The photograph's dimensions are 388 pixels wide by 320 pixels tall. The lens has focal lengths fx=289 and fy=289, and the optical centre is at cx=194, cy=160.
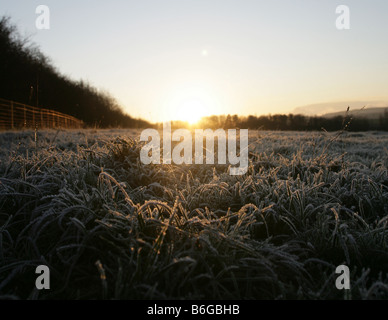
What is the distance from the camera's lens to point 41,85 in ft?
96.7

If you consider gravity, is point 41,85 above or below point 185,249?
above

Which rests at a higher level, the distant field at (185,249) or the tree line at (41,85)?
the tree line at (41,85)

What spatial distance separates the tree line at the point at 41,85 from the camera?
24.1 m

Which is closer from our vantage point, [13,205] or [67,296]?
[67,296]

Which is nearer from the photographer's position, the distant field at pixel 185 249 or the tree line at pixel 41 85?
the distant field at pixel 185 249

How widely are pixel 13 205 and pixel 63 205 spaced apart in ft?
1.48

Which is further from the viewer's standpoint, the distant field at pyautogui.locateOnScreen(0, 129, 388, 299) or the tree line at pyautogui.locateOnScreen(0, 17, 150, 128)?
the tree line at pyautogui.locateOnScreen(0, 17, 150, 128)

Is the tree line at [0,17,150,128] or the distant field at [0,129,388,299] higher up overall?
the tree line at [0,17,150,128]

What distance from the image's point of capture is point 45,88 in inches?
1205

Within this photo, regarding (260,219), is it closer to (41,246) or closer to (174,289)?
(174,289)

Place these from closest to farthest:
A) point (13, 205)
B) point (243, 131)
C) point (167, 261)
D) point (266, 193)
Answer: point (167, 261), point (13, 205), point (266, 193), point (243, 131)

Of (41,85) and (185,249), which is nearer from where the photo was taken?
(185,249)

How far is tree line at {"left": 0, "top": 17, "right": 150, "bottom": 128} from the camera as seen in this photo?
79.0ft
